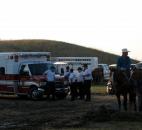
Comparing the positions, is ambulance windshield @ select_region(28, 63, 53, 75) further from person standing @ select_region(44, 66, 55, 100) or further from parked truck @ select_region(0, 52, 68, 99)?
A: person standing @ select_region(44, 66, 55, 100)

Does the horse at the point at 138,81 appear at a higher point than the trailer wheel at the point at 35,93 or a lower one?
higher

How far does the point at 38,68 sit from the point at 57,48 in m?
70.0

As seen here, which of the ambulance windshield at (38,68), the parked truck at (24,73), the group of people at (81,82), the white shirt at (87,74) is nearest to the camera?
the white shirt at (87,74)

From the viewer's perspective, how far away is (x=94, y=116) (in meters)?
18.7

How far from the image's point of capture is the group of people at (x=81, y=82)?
28.8m

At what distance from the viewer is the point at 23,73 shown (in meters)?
30.5

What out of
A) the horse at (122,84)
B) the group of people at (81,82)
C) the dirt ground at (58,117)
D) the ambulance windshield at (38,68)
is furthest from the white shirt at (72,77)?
the horse at (122,84)

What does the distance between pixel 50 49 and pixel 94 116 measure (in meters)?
80.0

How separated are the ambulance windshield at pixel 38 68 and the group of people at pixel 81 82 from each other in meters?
1.37

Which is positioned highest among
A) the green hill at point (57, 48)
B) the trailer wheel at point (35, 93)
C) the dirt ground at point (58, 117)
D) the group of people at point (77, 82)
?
the green hill at point (57, 48)

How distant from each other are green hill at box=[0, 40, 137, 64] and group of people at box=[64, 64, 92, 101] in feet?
203

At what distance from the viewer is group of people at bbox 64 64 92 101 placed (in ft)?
94.4

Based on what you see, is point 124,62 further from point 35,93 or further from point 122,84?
point 35,93

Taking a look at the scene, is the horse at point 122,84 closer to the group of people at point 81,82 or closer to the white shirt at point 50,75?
the group of people at point 81,82
